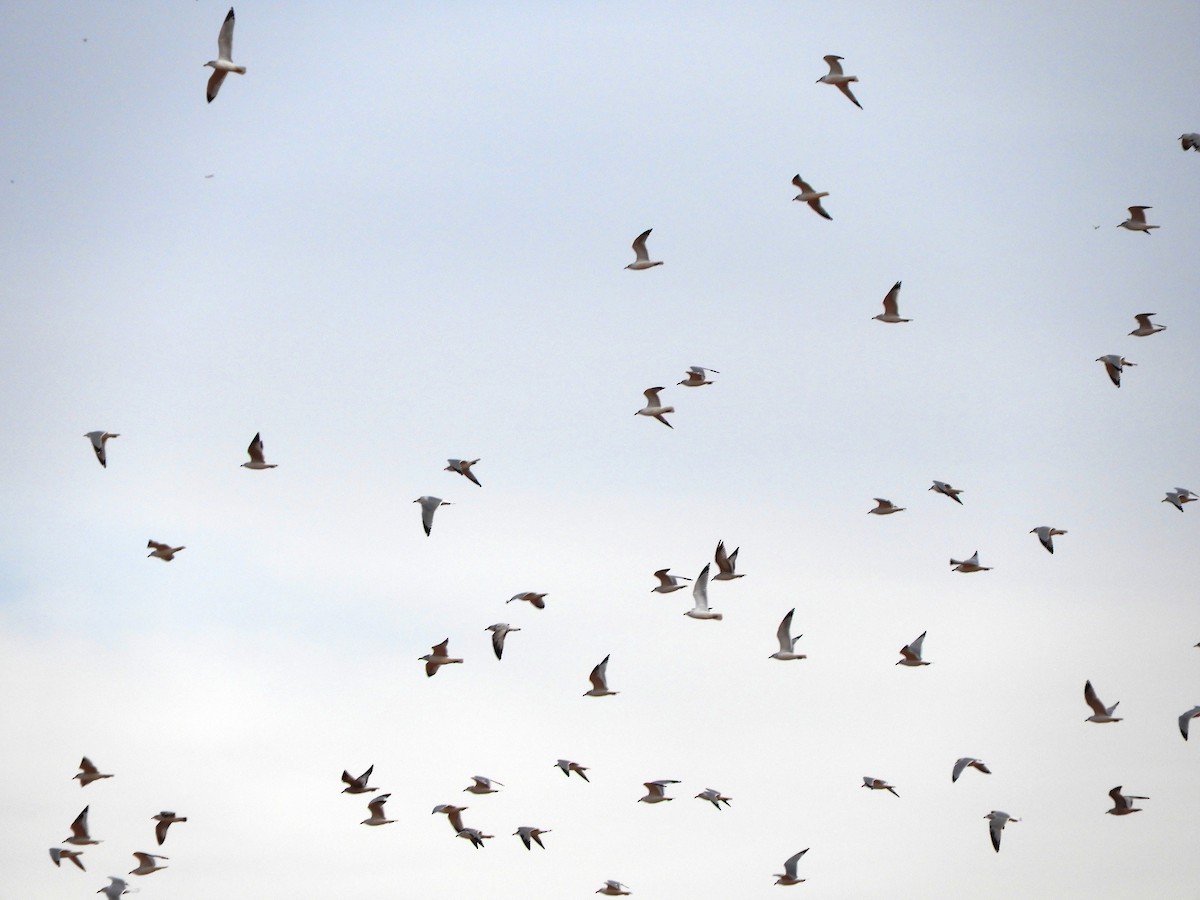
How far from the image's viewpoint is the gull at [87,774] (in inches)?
2808

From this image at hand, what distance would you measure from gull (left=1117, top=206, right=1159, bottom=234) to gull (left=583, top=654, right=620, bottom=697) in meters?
21.6

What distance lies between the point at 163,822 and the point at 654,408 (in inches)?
796

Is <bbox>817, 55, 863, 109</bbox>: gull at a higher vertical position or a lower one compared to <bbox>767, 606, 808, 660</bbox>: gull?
higher

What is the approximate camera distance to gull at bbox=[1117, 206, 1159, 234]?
71062mm

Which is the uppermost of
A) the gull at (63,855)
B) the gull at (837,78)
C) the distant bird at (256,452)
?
the gull at (837,78)

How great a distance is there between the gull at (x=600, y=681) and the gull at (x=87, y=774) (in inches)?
617

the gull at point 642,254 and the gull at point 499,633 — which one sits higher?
the gull at point 642,254

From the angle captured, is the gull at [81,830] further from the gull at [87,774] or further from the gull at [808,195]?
the gull at [808,195]

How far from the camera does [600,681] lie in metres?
71.7

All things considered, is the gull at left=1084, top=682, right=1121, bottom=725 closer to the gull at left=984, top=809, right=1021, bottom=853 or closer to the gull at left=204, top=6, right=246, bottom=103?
the gull at left=984, top=809, right=1021, bottom=853

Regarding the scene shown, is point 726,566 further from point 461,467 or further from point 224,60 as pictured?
point 224,60

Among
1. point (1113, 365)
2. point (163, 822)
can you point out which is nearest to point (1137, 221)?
point (1113, 365)

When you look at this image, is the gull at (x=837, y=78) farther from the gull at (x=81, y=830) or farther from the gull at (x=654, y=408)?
the gull at (x=81, y=830)

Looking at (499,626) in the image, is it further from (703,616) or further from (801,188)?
(801,188)
